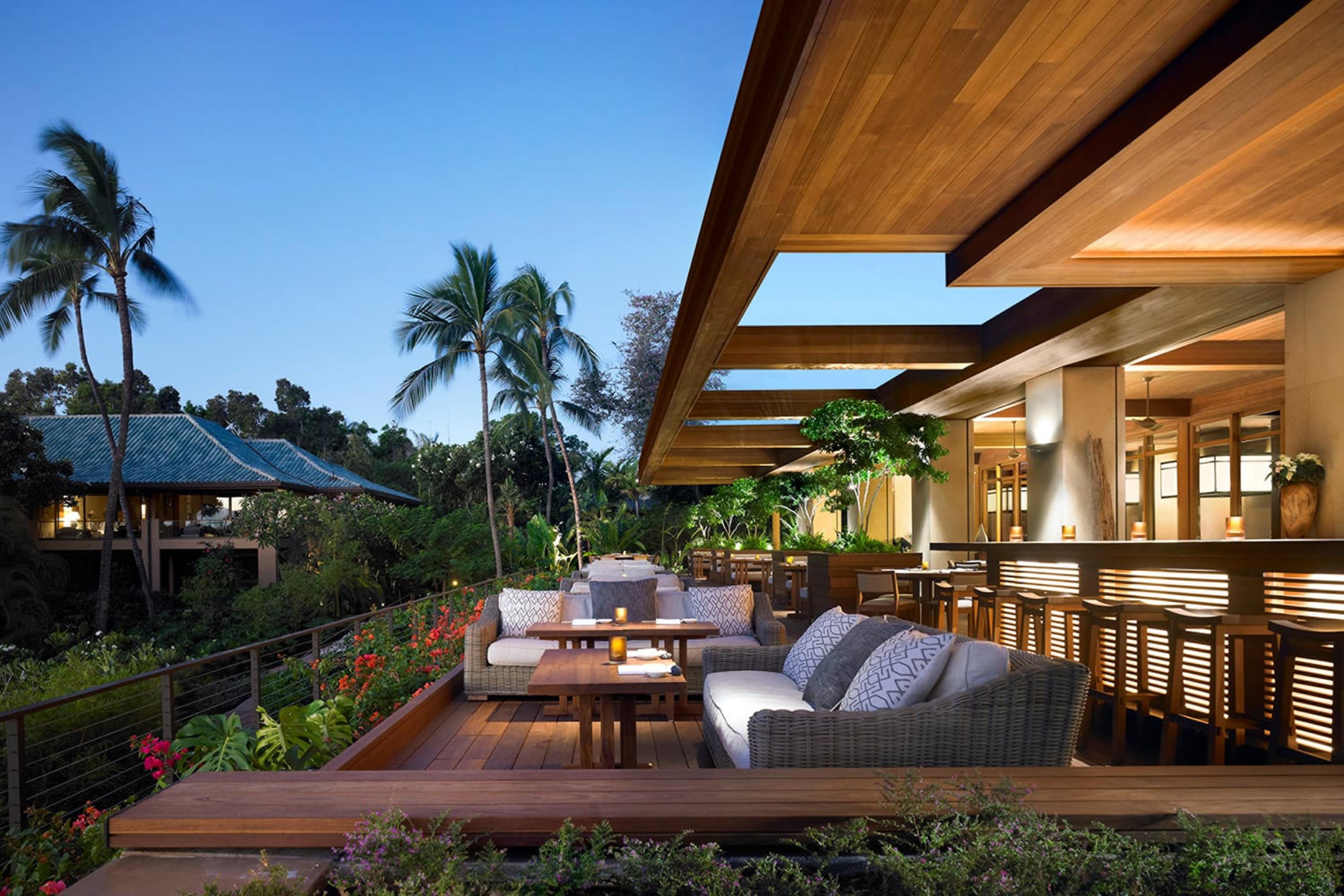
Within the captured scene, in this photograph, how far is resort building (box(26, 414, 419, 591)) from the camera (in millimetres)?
26172

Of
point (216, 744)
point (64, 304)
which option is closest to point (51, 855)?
point (216, 744)

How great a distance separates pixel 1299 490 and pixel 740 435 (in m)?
8.96

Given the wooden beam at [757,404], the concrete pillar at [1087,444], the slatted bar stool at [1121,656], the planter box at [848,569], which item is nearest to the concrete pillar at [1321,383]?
the slatted bar stool at [1121,656]

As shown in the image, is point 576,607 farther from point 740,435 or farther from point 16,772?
point 740,435

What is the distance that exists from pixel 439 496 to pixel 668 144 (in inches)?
950

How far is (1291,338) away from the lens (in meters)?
6.28

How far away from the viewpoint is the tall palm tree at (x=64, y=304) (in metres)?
22.3

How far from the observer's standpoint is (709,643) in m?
7.04

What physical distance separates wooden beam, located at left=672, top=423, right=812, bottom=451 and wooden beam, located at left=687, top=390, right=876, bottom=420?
1719 millimetres

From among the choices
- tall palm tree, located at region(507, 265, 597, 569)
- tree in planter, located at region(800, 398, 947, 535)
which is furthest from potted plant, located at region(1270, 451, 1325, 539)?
tall palm tree, located at region(507, 265, 597, 569)

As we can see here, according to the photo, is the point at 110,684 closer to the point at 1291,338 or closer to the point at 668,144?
the point at 1291,338

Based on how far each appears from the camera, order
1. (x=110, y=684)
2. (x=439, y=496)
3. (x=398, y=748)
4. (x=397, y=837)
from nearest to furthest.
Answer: (x=397, y=837) → (x=110, y=684) → (x=398, y=748) → (x=439, y=496)

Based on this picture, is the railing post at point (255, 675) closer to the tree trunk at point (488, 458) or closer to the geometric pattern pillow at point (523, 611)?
the geometric pattern pillow at point (523, 611)

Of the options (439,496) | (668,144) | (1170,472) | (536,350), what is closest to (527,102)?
(668,144)
